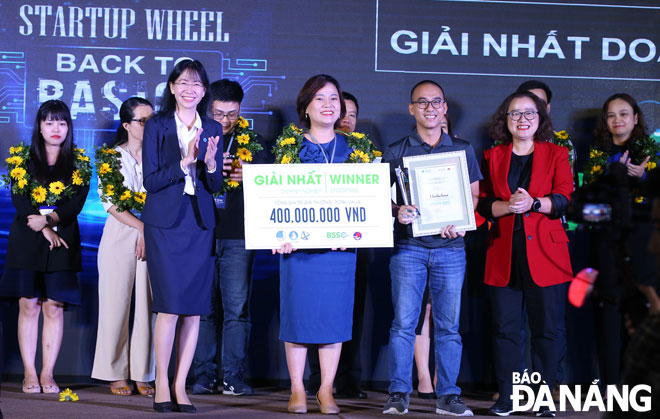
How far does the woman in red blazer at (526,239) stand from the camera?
459 cm

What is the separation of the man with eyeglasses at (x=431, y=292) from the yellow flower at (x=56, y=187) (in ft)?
7.21

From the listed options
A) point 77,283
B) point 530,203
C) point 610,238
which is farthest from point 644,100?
point 77,283

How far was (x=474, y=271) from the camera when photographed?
5.95 meters

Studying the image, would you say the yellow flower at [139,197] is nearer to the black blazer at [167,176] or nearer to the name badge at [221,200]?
the name badge at [221,200]

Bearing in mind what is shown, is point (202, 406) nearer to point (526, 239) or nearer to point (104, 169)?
point (104, 169)

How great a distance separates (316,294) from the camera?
457 cm

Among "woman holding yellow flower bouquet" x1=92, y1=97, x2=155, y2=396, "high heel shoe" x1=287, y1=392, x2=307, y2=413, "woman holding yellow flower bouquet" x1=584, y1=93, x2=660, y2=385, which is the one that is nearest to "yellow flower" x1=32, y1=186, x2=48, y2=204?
"woman holding yellow flower bouquet" x1=92, y1=97, x2=155, y2=396

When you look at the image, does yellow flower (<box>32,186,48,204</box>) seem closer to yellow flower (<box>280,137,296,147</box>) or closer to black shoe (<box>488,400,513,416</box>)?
yellow flower (<box>280,137,296,147</box>)

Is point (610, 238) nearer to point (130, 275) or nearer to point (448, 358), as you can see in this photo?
point (448, 358)

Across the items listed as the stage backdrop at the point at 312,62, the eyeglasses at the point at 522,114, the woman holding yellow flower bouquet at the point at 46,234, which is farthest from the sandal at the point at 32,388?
the eyeglasses at the point at 522,114

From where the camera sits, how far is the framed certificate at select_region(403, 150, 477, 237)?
183 inches

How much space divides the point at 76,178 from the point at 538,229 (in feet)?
9.71

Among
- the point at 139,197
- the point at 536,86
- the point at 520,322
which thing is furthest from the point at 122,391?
the point at 536,86

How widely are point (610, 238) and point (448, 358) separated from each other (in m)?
2.13
